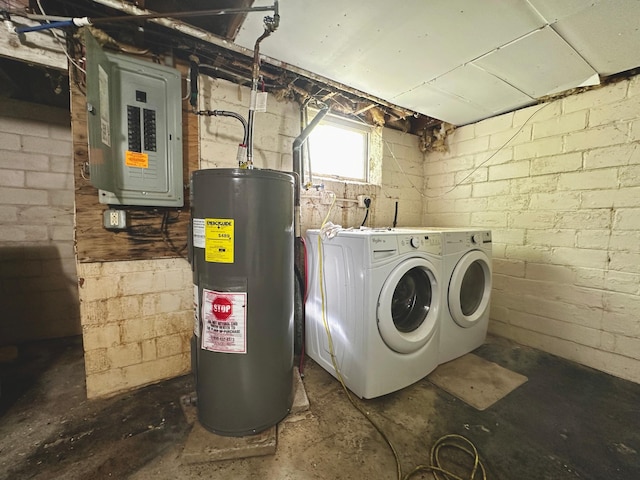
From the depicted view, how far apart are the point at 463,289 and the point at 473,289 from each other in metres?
0.15

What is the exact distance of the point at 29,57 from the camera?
1.33 meters

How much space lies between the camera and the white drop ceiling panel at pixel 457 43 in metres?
1.24

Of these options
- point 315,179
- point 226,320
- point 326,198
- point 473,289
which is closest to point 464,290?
point 473,289

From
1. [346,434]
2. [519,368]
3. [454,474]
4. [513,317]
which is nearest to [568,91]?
[513,317]

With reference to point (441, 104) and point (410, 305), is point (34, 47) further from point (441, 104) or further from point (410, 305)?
point (441, 104)

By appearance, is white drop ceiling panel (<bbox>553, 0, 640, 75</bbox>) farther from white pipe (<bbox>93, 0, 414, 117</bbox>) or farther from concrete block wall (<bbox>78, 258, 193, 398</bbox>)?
concrete block wall (<bbox>78, 258, 193, 398</bbox>)

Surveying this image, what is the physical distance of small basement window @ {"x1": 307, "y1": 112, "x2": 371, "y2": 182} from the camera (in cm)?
241

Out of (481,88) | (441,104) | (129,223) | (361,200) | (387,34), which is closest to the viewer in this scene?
(387,34)

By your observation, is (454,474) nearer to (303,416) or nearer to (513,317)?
(303,416)

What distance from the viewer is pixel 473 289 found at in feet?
6.89

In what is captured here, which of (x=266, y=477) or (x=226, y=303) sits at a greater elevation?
(x=226, y=303)

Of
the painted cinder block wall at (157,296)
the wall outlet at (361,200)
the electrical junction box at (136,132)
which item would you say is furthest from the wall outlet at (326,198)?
the electrical junction box at (136,132)

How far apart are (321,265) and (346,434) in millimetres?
923

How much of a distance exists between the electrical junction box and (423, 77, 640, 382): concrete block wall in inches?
103
